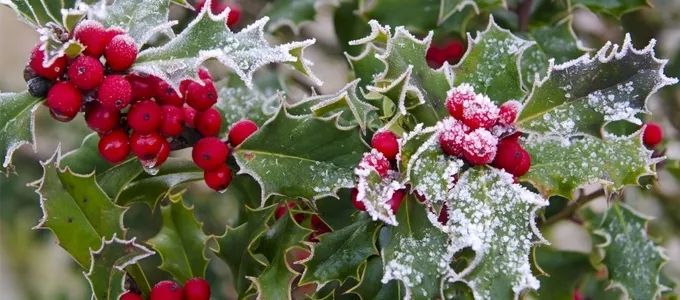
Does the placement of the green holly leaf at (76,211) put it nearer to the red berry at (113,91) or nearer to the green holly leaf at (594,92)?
the red berry at (113,91)

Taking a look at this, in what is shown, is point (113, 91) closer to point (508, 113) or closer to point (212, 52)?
point (212, 52)

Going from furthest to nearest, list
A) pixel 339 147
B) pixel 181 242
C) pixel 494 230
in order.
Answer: pixel 181 242 < pixel 339 147 < pixel 494 230

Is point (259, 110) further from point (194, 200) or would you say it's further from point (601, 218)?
point (194, 200)

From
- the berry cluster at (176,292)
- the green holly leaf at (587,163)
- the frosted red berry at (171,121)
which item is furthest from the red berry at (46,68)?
the green holly leaf at (587,163)

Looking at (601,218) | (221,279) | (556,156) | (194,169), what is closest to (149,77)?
(194,169)

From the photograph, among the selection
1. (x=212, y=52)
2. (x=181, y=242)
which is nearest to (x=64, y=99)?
Answer: (x=212, y=52)

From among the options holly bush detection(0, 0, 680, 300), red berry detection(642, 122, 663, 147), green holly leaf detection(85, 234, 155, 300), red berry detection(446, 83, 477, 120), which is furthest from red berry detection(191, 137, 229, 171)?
red berry detection(642, 122, 663, 147)

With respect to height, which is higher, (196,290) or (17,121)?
(17,121)
